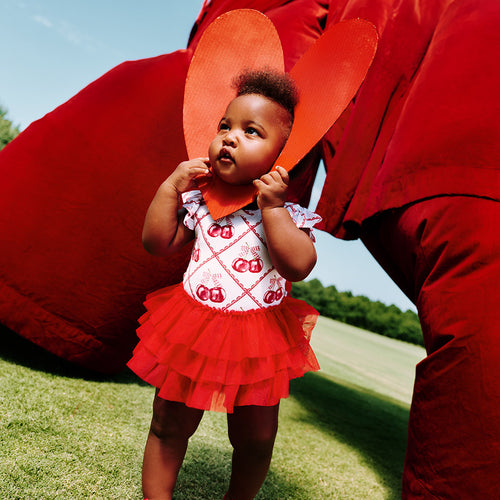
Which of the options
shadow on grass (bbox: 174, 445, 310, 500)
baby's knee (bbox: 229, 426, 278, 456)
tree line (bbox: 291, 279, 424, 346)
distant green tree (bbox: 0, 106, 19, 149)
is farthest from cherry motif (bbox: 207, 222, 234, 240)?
tree line (bbox: 291, 279, 424, 346)

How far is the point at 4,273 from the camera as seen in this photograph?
1.29 metres

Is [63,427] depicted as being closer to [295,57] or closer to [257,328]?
[257,328]

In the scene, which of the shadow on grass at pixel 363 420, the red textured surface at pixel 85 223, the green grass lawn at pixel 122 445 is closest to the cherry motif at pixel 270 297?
the green grass lawn at pixel 122 445

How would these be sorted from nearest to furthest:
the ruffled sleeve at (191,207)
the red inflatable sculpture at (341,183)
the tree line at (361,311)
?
the ruffled sleeve at (191,207)
the red inflatable sculpture at (341,183)
the tree line at (361,311)

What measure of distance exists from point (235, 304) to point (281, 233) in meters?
0.15

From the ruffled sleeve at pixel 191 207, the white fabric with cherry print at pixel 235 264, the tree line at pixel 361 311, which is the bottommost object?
the tree line at pixel 361 311

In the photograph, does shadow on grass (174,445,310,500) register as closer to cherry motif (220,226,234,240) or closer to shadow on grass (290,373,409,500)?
shadow on grass (290,373,409,500)

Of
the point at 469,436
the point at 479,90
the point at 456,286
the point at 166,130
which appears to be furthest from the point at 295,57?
the point at 469,436

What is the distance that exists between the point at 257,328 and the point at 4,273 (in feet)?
2.98

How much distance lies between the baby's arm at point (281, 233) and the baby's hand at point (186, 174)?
11cm

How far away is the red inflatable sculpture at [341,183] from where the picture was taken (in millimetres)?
939

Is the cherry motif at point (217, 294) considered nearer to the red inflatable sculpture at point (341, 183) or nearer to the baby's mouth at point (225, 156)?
the baby's mouth at point (225, 156)

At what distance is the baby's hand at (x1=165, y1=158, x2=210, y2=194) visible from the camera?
0.79 metres

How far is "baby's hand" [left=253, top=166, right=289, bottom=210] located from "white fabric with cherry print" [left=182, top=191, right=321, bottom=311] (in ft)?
0.22
